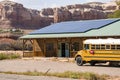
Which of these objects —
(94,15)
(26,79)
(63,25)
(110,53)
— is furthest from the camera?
(94,15)

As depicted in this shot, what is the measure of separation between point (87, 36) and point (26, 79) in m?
16.5

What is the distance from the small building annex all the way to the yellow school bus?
4880mm

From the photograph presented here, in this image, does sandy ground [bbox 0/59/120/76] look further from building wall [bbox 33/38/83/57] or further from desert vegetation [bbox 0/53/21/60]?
desert vegetation [bbox 0/53/21/60]

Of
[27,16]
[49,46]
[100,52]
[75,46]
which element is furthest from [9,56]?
[27,16]

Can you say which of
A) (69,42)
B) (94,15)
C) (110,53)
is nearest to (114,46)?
(110,53)

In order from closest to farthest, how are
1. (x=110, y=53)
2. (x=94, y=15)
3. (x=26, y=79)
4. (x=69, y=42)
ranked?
(x=26, y=79) → (x=110, y=53) → (x=69, y=42) → (x=94, y=15)

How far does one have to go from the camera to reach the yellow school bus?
29.7 m

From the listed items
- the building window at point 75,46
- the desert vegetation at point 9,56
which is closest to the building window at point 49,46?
the building window at point 75,46

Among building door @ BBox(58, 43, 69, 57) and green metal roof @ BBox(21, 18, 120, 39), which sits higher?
green metal roof @ BBox(21, 18, 120, 39)

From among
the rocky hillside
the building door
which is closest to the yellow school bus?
the building door

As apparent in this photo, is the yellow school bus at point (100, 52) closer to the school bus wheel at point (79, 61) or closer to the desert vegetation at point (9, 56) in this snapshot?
the school bus wheel at point (79, 61)

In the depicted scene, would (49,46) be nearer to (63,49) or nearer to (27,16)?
(63,49)

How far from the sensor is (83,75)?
2238cm

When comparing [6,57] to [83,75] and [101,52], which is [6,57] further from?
[83,75]
